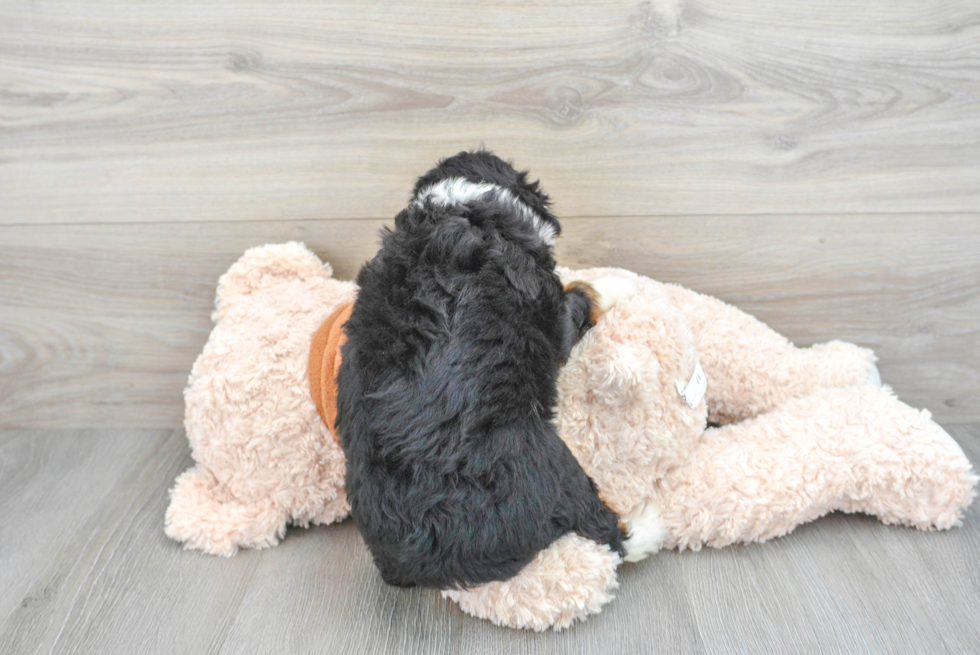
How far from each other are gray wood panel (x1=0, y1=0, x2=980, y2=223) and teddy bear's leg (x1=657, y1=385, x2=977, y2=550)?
0.35 m

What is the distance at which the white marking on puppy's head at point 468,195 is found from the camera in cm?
70

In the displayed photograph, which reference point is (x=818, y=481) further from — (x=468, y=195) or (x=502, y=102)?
(x=502, y=102)

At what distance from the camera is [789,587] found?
785 millimetres

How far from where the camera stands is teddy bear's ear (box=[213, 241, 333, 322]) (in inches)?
39.2

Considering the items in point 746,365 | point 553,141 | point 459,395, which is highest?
point 553,141

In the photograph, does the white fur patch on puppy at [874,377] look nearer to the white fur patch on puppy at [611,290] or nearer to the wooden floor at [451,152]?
the wooden floor at [451,152]

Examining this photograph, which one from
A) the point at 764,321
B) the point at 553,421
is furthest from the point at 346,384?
the point at 764,321

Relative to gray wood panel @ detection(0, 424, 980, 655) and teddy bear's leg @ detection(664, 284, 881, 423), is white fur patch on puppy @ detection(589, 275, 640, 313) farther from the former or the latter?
gray wood panel @ detection(0, 424, 980, 655)

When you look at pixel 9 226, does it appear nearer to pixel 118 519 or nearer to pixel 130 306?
pixel 130 306

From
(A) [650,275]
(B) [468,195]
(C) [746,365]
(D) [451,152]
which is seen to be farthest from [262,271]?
(C) [746,365]

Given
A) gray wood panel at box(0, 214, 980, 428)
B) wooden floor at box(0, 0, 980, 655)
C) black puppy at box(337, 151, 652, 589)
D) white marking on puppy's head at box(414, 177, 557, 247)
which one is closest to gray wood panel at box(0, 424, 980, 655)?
wooden floor at box(0, 0, 980, 655)

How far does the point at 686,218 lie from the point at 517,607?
612mm

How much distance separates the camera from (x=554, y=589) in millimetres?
719

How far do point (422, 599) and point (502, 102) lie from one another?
2.21 ft
